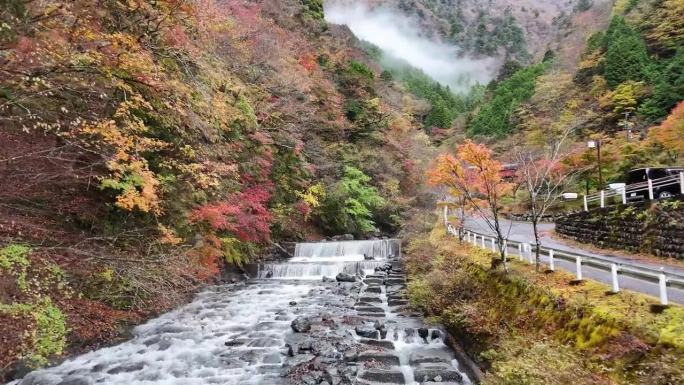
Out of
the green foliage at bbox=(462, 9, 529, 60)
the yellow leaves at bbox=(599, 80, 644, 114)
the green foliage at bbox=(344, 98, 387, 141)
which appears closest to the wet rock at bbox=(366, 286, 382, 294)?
the green foliage at bbox=(344, 98, 387, 141)

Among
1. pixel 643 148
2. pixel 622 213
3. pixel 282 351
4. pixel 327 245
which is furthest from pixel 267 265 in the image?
pixel 643 148

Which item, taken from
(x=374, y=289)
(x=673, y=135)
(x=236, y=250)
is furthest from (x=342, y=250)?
(x=673, y=135)

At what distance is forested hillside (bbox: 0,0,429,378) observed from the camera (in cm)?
679

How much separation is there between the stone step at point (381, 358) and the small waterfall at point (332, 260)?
1035 centimetres

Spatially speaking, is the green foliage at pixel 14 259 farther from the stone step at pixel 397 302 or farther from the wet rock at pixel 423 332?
the stone step at pixel 397 302

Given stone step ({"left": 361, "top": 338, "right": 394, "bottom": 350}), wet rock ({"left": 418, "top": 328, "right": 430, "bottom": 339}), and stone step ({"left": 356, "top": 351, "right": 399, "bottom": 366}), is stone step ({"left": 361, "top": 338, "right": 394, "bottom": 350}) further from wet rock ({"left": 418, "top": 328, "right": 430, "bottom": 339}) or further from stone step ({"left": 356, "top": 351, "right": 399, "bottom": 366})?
wet rock ({"left": 418, "top": 328, "right": 430, "bottom": 339})

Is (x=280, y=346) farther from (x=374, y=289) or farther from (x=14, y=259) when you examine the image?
(x=374, y=289)

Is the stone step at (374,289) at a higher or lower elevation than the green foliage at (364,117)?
lower

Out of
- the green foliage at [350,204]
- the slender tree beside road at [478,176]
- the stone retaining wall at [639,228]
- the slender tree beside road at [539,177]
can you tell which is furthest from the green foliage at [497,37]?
the slender tree beside road at [478,176]

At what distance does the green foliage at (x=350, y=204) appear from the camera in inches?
1085

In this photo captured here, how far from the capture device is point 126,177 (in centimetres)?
893

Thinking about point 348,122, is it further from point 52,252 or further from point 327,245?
point 52,252

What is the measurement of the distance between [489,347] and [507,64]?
7484cm

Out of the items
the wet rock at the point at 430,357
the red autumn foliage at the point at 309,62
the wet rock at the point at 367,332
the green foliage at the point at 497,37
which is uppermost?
the green foliage at the point at 497,37
